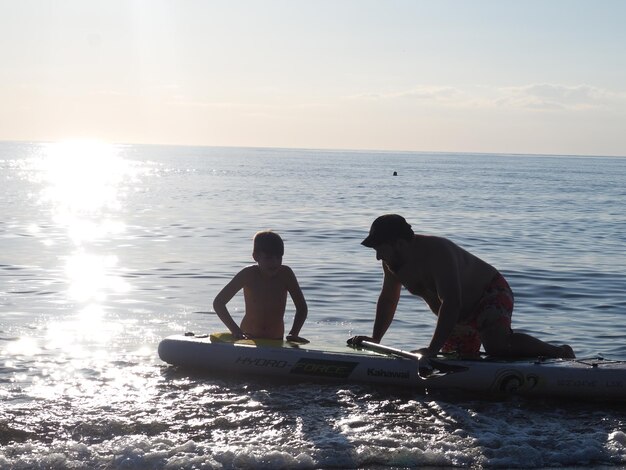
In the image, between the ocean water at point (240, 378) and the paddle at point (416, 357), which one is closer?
the ocean water at point (240, 378)

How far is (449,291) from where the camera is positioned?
763cm

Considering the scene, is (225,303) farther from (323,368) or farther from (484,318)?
(484,318)

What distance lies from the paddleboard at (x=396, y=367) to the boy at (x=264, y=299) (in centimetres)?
24

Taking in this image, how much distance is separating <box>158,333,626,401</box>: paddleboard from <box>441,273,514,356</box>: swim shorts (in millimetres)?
235

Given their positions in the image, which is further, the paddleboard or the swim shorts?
the swim shorts

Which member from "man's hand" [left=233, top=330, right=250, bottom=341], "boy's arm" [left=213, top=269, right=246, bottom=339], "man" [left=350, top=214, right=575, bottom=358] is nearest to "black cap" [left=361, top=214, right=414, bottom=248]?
"man" [left=350, top=214, right=575, bottom=358]

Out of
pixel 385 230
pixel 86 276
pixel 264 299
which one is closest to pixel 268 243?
pixel 264 299

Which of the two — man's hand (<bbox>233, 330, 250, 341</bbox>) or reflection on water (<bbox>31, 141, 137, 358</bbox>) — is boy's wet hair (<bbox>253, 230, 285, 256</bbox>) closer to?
man's hand (<bbox>233, 330, 250, 341</bbox>)

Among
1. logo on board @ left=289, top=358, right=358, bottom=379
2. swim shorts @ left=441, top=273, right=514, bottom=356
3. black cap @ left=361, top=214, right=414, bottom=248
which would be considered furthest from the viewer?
logo on board @ left=289, top=358, right=358, bottom=379

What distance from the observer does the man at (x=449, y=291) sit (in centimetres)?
766

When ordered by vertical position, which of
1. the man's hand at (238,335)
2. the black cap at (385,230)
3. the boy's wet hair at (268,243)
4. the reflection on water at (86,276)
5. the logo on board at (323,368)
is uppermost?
the black cap at (385,230)

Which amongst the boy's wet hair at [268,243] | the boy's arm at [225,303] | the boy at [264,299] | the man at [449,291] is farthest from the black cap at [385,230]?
the boy's arm at [225,303]

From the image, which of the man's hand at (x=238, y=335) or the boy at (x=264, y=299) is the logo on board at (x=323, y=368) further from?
the man's hand at (x=238, y=335)

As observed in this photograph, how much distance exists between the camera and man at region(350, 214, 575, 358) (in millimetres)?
7660
